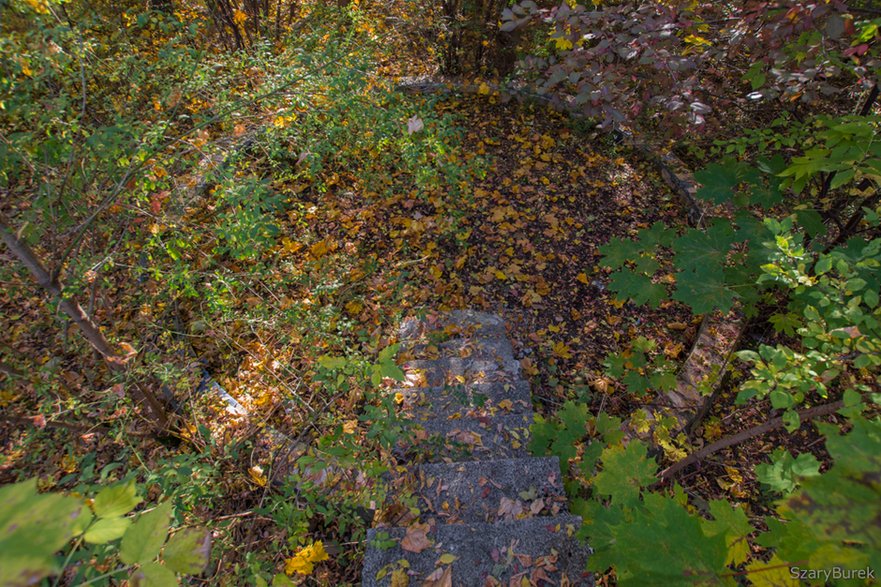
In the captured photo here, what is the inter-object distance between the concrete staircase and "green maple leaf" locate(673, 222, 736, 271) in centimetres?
135

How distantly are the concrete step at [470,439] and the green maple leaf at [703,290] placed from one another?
1277 millimetres

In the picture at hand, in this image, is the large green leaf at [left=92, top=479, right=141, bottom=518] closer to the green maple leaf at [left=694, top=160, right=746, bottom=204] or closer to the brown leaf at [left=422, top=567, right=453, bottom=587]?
the brown leaf at [left=422, top=567, right=453, bottom=587]

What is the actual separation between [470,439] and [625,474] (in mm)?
1202

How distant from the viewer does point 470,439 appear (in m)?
2.98

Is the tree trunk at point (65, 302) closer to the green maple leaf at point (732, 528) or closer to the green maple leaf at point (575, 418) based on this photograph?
the green maple leaf at point (575, 418)

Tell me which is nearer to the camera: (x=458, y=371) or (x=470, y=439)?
(x=470, y=439)

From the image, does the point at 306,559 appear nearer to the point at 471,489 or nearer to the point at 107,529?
the point at 471,489

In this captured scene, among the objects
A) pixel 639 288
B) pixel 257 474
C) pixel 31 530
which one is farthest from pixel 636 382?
pixel 31 530

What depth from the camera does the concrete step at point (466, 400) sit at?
3.21m

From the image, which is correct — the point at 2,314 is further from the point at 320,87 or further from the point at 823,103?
the point at 823,103

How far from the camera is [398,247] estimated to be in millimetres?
4594

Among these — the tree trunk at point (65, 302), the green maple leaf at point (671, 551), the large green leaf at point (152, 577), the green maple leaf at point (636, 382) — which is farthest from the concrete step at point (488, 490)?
the tree trunk at point (65, 302)

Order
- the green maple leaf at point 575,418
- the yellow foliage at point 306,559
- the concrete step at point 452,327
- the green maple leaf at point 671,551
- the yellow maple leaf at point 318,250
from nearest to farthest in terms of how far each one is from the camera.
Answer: the green maple leaf at point 671,551
the yellow foliage at point 306,559
the green maple leaf at point 575,418
the concrete step at point 452,327
the yellow maple leaf at point 318,250

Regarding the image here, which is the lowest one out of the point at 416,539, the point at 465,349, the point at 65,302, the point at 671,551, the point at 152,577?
the point at 465,349
